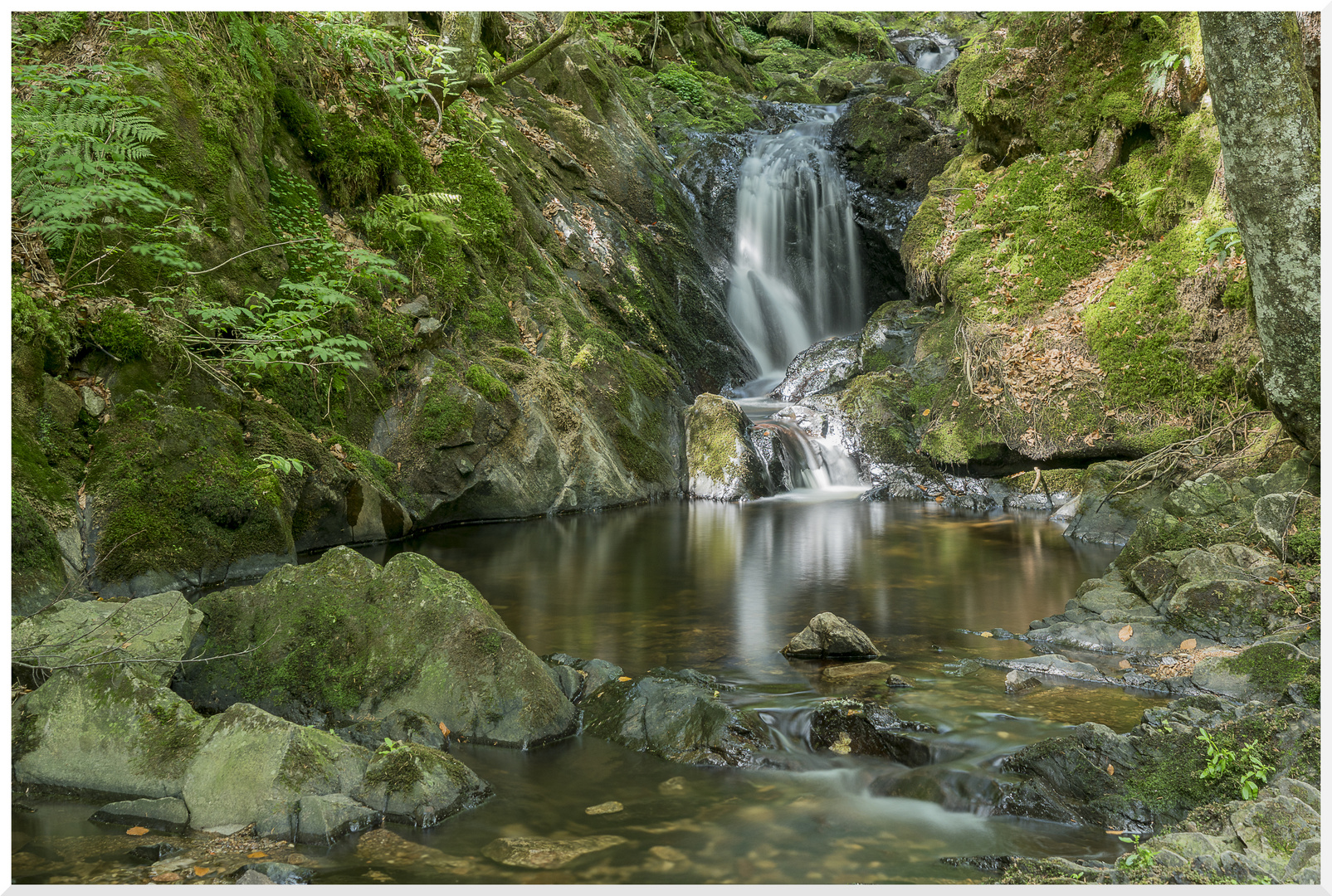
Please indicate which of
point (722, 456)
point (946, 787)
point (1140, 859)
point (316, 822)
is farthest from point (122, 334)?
point (722, 456)

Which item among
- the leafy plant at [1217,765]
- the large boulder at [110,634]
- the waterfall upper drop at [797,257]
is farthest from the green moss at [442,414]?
the waterfall upper drop at [797,257]

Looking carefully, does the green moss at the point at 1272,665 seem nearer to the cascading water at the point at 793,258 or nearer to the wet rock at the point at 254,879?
the wet rock at the point at 254,879

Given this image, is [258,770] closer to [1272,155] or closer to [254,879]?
[254,879]

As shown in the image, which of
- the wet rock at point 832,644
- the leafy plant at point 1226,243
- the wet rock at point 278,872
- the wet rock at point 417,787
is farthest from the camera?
the leafy plant at point 1226,243

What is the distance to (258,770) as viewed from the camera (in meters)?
3.11

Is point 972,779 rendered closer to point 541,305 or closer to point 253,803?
point 253,803

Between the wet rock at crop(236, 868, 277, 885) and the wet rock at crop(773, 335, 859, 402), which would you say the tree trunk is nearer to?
the wet rock at crop(773, 335, 859, 402)

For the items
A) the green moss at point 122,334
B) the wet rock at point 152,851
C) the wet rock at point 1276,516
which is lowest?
the wet rock at point 152,851

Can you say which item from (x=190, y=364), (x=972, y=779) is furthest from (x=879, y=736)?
(x=190, y=364)

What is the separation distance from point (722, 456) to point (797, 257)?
7.50m

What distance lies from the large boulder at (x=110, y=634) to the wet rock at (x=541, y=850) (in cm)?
187

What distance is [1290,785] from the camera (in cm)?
287

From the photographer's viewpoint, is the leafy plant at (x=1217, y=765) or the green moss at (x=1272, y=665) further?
the green moss at (x=1272, y=665)

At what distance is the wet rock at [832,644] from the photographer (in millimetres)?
5297
